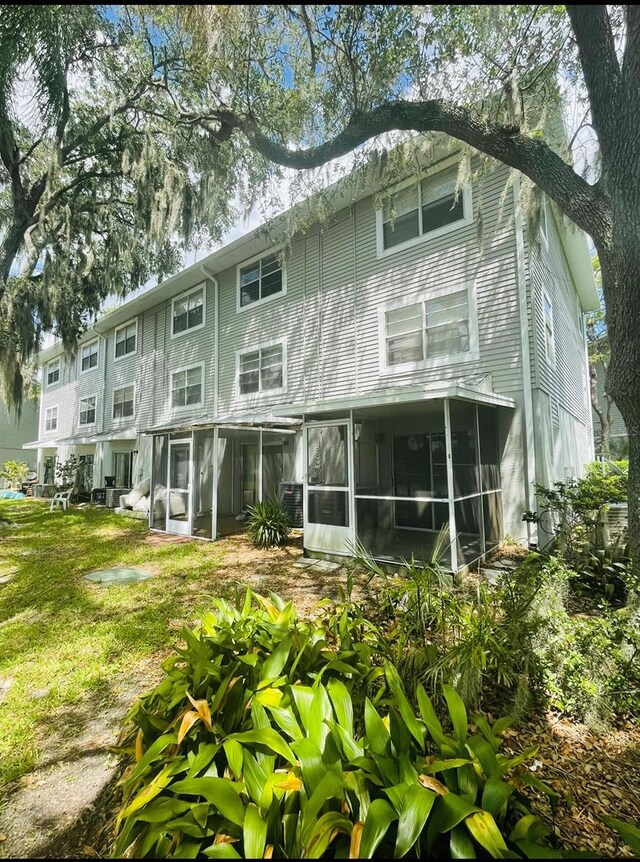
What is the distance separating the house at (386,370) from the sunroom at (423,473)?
41 millimetres

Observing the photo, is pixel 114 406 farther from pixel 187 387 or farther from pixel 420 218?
pixel 420 218

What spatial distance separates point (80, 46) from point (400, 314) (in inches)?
307

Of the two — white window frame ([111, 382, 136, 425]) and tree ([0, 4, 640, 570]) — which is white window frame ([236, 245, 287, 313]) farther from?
white window frame ([111, 382, 136, 425])

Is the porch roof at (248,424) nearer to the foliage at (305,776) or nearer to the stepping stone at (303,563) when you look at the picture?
the stepping stone at (303,563)

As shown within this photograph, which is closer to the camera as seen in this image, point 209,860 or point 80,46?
point 209,860

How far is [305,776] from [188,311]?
15.0 meters

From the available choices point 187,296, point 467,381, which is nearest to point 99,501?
point 187,296

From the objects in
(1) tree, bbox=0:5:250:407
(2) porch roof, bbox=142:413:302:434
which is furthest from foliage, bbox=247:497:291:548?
(1) tree, bbox=0:5:250:407

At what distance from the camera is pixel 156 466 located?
412 inches

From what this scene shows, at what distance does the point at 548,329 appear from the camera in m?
8.61

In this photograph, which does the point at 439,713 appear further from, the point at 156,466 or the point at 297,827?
the point at 156,466

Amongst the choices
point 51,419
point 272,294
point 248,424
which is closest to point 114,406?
point 51,419

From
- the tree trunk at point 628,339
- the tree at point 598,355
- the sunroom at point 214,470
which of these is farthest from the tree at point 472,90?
the tree at point 598,355

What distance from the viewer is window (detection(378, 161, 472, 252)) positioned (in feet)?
26.9
